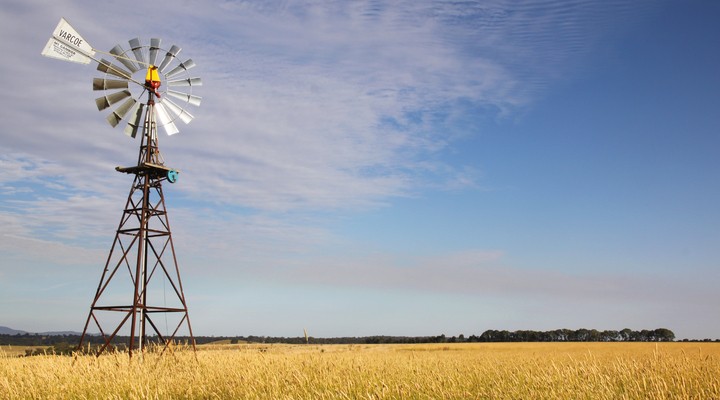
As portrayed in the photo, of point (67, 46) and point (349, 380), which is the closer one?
point (349, 380)

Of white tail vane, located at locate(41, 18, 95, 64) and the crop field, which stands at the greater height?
white tail vane, located at locate(41, 18, 95, 64)

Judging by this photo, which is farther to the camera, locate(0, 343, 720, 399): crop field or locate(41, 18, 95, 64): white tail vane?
locate(41, 18, 95, 64): white tail vane

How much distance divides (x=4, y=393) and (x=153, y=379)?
3617 mm

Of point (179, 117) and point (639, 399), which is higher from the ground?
point (179, 117)

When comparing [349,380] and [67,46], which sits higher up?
[67,46]

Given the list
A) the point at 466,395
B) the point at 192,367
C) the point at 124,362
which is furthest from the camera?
the point at 124,362

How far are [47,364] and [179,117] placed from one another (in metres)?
13.7

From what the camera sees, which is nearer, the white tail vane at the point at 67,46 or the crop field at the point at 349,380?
the crop field at the point at 349,380

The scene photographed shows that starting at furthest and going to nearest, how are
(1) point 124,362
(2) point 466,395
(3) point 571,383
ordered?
(1) point 124,362, (2) point 466,395, (3) point 571,383

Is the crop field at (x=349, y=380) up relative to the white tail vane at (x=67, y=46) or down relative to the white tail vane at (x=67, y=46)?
down

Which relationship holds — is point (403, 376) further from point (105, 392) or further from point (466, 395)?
point (105, 392)

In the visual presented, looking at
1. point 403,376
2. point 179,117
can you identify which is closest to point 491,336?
point 179,117

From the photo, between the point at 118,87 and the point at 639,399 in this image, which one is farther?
the point at 118,87

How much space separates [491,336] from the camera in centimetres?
11588
